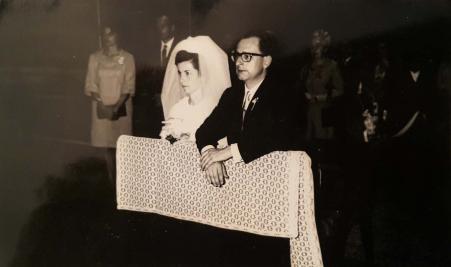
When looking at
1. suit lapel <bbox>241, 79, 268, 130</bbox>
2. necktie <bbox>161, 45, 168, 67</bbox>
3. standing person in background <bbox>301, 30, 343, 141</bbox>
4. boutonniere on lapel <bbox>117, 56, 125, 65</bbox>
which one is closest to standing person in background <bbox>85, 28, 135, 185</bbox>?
boutonniere on lapel <bbox>117, 56, 125, 65</bbox>

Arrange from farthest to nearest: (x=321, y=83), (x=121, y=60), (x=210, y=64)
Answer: (x=121, y=60) < (x=210, y=64) < (x=321, y=83)

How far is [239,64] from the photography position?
3.94 ft

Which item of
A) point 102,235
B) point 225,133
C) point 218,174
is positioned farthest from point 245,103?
point 102,235

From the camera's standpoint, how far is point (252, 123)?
1212 millimetres

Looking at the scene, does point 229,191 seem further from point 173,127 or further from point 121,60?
point 121,60

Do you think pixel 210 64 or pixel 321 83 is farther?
pixel 210 64

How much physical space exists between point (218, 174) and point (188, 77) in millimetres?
315

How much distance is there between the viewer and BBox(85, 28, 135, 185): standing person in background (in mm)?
1374

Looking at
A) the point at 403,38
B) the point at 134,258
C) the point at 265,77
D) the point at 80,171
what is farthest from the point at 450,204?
the point at 80,171

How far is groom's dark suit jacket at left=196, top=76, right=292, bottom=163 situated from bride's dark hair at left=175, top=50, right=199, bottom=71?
134 mm

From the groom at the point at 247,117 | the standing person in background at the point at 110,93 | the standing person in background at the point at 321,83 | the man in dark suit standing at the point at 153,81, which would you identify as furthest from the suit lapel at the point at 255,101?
the standing person in background at the point at 110,93

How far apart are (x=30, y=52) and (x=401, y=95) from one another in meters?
1.21

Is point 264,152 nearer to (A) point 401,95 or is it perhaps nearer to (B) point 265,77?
(B) point 265,77

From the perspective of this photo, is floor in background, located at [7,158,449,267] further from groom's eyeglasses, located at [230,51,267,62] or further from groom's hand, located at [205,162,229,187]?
groom's eyeglasses, located at [230,51,267,62]
